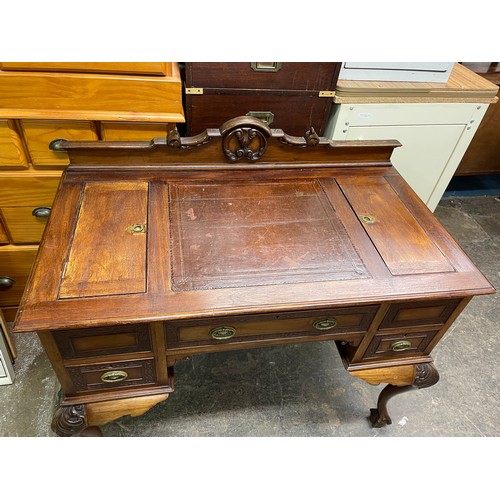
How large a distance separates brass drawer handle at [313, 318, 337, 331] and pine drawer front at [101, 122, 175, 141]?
84 cm

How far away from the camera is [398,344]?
1.27 m

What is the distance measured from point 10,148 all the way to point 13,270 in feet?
1.87

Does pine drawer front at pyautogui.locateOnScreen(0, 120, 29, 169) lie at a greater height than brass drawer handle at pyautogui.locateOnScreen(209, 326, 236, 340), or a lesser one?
greater

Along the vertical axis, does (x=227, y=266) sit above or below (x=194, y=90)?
below

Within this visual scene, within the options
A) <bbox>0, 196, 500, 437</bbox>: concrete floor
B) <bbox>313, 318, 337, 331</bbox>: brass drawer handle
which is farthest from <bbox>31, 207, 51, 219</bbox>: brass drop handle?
<bbox>313, 318, 337, 331</bbox>: brass drawer handle

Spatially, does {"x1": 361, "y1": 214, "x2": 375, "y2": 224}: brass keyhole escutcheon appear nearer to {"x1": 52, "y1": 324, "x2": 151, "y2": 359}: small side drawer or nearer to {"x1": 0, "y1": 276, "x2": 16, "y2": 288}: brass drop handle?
{"x1": 52, "y1": 324, "x2": 151, "y2": 359}: small side drawer

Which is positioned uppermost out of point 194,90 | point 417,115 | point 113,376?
point 194,90

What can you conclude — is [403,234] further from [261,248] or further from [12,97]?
[12,97]

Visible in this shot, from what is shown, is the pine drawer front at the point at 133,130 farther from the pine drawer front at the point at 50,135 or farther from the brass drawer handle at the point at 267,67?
the brass drawer handle at the point at 267,67

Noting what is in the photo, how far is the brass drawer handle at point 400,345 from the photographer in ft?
4.16

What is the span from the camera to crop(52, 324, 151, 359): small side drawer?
96 centimetres

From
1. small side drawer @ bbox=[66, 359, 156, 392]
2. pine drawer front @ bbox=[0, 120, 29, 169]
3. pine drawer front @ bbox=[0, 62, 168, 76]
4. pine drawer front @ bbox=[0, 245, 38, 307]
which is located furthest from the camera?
pine drawer front @ bbox=[0, 245, 38, 307]

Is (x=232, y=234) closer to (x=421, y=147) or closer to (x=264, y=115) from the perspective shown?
(x=264, y=115)

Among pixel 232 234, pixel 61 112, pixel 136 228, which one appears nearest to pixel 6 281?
pixel 61 112
